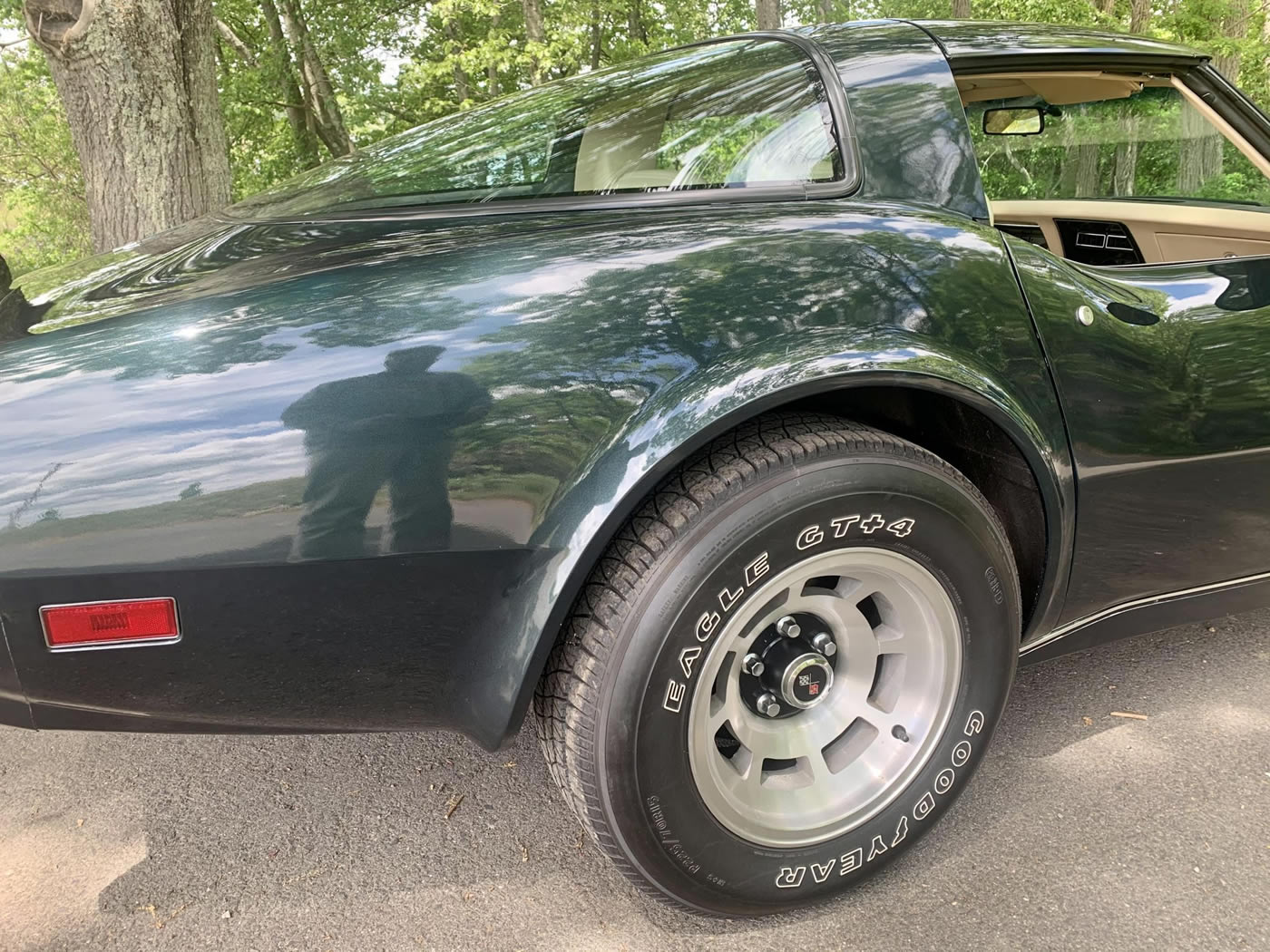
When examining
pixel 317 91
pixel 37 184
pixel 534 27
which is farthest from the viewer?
pixel 317 91

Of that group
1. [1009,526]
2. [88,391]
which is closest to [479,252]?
[88,391]

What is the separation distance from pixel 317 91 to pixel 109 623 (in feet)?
48.1

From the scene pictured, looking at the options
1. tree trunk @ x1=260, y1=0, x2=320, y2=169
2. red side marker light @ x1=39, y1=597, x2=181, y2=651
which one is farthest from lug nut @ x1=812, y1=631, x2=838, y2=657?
tree trunk @ x1=260, y1=0, x2=320, y2=169

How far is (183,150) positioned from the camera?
4.22m

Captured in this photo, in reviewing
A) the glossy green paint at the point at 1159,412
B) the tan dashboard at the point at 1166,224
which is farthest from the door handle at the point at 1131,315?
the tan dashboard at the point at 1166,224

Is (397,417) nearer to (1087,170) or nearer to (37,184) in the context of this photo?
(1087,170)

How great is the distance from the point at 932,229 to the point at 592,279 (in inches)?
A: 25.6

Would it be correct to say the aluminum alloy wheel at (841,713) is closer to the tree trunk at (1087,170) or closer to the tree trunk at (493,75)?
the tree trunk at (1087,170)

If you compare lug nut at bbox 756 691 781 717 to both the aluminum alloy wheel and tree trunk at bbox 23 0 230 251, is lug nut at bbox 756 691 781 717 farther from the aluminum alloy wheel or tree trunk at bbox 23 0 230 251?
tree trunk at bbox 23 0 230 251

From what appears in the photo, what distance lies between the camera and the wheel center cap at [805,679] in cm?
162

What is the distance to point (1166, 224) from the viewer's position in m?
2.76

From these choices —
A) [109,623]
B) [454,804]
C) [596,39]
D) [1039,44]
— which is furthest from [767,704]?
[596,39]

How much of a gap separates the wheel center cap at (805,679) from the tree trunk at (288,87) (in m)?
14.1

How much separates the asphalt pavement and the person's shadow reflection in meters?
0.81
